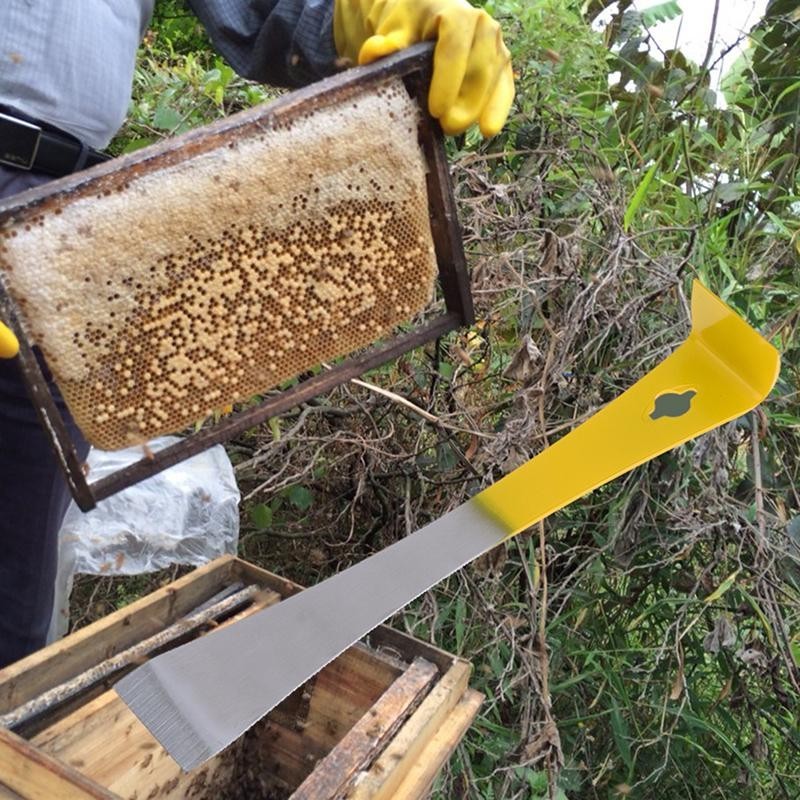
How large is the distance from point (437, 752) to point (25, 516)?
1.06 metres

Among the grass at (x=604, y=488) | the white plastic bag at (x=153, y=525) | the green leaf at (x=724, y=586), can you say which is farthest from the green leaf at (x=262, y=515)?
the green leaf at (x=724, y=586)

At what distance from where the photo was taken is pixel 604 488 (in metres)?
1.94

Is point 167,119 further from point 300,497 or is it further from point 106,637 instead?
point 106,637

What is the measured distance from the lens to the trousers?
5.41 ft

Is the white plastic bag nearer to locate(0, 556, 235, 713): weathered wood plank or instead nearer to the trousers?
the trousers

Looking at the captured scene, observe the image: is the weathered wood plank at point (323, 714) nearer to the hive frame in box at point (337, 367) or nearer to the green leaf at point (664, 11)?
the hive frame in box at point (337, 367)

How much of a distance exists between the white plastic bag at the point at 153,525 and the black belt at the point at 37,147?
28.4 inches

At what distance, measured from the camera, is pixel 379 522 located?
7.13ft

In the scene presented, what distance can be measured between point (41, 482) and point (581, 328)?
124 cm

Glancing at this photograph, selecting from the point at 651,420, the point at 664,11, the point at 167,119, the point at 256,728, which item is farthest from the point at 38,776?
the point at 664,11

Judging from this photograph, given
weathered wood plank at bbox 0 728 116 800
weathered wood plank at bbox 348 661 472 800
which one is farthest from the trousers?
weathered wood plank at bbox 348 661 472 800

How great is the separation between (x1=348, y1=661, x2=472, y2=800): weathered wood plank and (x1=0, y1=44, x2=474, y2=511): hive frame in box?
505 mm

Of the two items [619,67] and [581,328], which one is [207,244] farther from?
[619,67]

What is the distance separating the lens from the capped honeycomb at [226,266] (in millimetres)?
1140
